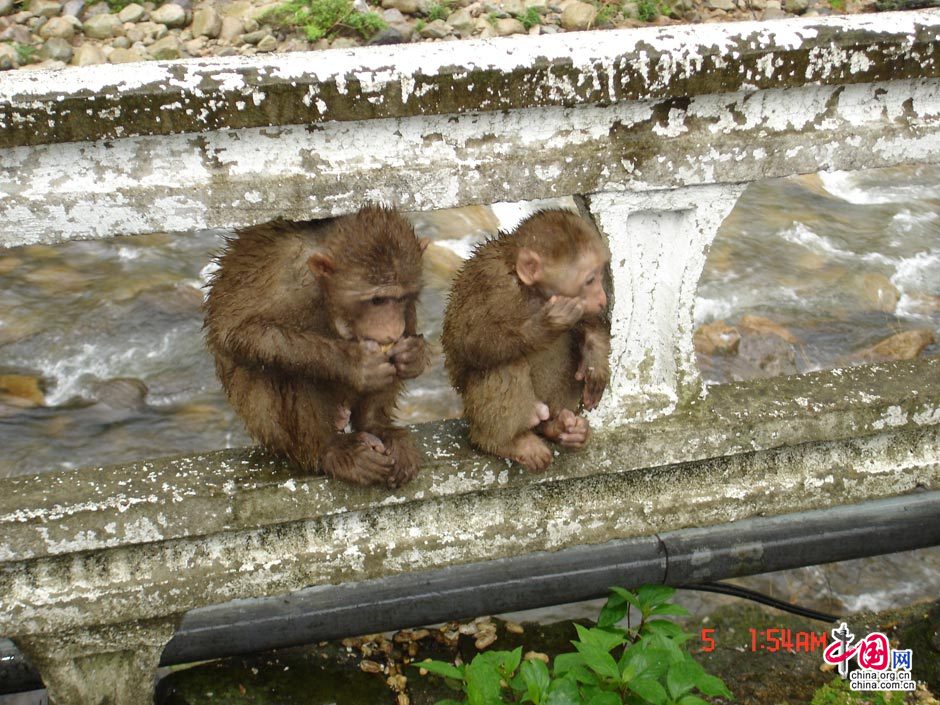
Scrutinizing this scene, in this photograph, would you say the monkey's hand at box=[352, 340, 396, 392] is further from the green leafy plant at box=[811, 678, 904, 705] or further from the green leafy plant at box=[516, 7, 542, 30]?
the green leafy plant at box=[516, 7, 542, 30]

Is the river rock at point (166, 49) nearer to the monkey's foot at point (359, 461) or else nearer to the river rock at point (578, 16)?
the river rock at point (578, 16)

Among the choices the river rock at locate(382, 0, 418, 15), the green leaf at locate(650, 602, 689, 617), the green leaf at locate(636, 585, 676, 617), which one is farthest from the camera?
the river rock at locate(382, 0, 418, 15)

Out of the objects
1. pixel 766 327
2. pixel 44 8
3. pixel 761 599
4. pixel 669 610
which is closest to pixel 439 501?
pixel 669 610

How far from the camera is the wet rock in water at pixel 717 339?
6.84 m

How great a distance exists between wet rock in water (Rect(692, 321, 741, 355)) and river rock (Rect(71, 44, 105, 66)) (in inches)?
213

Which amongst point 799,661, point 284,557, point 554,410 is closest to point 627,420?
point 554,410

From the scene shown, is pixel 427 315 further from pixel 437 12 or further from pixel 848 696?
pixel 848 696

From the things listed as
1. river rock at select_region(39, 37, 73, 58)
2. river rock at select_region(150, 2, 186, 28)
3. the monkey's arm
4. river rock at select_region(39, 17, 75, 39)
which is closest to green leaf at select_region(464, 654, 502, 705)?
the monkey's arm

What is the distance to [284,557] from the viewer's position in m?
3.16

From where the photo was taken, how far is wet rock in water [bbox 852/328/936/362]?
6754 mm

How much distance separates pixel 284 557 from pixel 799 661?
2.19m

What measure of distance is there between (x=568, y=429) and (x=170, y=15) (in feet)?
23.9

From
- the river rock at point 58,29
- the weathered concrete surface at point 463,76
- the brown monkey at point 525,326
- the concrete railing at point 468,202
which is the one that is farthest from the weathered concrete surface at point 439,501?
the river rock at point 58,29

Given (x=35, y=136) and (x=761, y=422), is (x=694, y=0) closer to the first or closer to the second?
(x=761, y=422)
